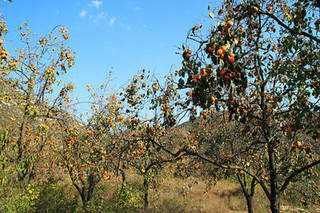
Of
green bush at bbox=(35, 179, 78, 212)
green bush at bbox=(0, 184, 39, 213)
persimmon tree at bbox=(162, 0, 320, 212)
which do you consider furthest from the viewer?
green bush at bbox=(35, 179, 78, 212)

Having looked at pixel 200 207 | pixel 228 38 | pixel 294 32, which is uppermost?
pixel 294 32

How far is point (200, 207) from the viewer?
14086mm

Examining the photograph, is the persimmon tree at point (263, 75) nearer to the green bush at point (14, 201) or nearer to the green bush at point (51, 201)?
the green bush at point (14, 201)

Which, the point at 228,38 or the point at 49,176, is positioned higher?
the point at 228,38

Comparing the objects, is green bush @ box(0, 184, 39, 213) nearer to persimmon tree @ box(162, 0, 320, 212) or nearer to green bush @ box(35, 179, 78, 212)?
green bush @ box(35, 179, 78, 212)

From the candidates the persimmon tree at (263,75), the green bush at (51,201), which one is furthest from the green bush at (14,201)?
the persimmon tree at (263,75)

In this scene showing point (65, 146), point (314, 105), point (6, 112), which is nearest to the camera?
point (314, 105)

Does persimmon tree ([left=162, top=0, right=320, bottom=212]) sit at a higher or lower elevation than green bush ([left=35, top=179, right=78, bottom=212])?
higher

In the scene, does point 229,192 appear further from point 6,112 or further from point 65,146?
point 6,112

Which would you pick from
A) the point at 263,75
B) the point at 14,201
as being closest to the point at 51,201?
the point at 14,201

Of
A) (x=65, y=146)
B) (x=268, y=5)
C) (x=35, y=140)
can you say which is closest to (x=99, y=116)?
(x=65, y=146)

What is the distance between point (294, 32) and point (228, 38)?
88.6 inches

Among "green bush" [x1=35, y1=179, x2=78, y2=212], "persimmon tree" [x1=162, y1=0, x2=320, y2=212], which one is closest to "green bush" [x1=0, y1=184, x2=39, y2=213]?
"green bush" [x1=35, y1=179, x2=78, y2=212]

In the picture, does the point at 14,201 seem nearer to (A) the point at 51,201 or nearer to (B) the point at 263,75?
(A) the point at 51,201
